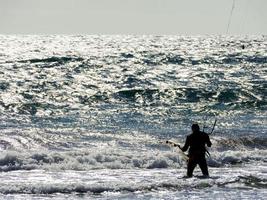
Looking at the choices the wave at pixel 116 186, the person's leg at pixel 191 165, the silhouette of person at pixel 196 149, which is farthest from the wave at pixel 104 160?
the wave at pixel 116 186

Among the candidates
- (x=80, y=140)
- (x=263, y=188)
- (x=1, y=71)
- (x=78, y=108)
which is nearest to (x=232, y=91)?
(x=78, y=108)

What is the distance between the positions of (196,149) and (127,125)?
14.2m

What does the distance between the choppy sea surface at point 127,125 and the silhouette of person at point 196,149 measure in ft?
1.80

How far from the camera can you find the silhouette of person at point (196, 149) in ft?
53.3

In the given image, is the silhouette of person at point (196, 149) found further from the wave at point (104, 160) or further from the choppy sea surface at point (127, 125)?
the wave at point (104, 160)

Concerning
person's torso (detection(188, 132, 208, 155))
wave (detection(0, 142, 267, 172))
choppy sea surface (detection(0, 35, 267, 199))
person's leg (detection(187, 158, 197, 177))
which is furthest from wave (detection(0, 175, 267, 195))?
wave (detection(0, 142, 267, 172))

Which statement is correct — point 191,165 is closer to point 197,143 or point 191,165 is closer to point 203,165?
point 203,165

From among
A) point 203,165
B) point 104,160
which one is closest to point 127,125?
point 104,160

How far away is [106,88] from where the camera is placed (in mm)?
44781

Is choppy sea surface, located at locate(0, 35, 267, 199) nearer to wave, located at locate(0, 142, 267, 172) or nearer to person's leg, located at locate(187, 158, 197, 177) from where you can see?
wave, located at locate(0, 142, 267, 172)

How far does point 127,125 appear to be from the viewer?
99.3 ft

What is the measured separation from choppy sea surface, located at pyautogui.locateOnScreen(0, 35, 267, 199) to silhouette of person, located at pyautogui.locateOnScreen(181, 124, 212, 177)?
0.55 metres

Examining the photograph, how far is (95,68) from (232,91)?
19.0 meters

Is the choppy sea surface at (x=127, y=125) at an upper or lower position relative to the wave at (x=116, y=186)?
upper
